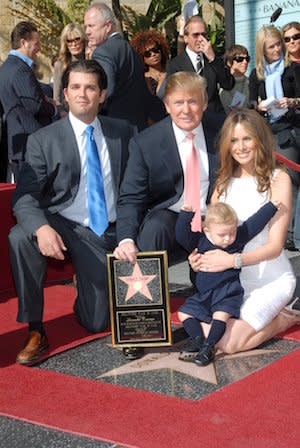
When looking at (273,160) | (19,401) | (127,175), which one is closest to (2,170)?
(127,175)

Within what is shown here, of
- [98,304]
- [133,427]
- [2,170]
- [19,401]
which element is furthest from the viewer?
[2,170]

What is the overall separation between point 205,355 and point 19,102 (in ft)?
9.93

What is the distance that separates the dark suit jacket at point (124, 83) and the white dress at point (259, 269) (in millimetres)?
1883

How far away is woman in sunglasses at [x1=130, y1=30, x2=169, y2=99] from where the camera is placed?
23.2ft

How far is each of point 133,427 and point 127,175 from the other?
72.5 inches

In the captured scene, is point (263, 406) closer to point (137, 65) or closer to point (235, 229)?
point (235, 229)

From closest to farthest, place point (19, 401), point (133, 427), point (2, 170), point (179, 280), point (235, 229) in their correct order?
point (133, 427) < point (19, 401) < point (235, 229) < point (179, 280) < point (2, 170)

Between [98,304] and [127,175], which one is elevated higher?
[127,175]

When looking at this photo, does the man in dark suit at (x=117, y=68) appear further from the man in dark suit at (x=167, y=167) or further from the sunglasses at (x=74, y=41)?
the man in dark suit at (x=167, y=167)

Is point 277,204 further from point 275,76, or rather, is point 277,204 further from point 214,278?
point 275,76

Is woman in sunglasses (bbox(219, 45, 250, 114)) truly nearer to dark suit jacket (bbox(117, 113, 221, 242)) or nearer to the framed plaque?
dark suit jacket (bbox(117, 113, 221, 242))

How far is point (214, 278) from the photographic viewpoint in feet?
14.0

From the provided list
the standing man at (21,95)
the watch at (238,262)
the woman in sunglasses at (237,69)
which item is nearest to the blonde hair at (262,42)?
the woman in sunglasses at (237,69)

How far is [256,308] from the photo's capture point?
4.32 meters
